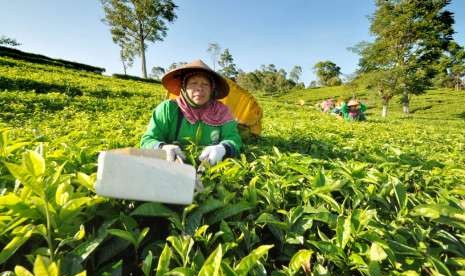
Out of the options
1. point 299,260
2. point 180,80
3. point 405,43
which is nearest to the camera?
point 299,260

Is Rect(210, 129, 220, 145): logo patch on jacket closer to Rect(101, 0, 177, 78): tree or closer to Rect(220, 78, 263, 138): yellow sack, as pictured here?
Rect(220, 78, 263, 138): yellow sack

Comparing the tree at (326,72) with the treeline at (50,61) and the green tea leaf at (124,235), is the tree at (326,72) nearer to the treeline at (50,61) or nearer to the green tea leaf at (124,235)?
the treeline at (50,61)

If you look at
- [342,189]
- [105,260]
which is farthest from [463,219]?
[105,260]

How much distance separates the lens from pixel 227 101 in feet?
16.8

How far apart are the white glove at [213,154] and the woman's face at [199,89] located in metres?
0.73

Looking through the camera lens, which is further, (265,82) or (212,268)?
(265,82)

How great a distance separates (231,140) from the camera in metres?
3.17

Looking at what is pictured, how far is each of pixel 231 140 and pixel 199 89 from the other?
60 centimetres

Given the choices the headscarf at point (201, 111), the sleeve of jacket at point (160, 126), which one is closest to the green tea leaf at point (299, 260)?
the sleeve of jacket at point (160, 126)

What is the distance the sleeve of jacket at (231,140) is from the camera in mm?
2930

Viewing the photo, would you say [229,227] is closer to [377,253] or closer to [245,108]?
[377,253]

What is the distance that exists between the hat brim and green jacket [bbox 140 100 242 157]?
33 centimetres

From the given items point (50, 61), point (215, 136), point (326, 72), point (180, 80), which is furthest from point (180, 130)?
point (326, 72)

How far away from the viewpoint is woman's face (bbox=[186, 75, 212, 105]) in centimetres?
325
